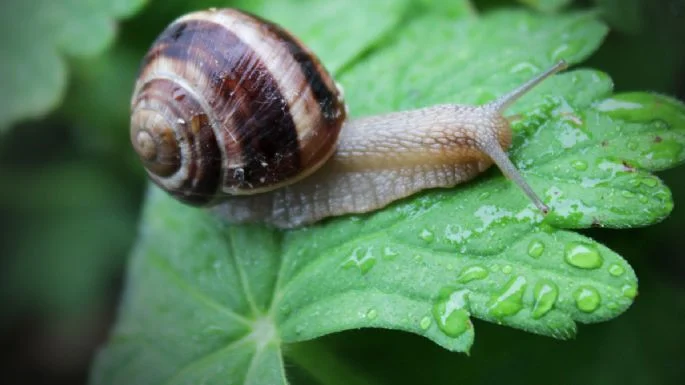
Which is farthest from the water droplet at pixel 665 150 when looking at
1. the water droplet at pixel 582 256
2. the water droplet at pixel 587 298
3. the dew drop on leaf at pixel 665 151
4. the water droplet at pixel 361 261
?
the water droplet at pixel 361 261

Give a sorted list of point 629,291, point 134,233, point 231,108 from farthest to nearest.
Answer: point 134,233 < point 231,108 < point 629,291

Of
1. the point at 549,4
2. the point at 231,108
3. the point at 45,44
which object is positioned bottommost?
the point at 549,4

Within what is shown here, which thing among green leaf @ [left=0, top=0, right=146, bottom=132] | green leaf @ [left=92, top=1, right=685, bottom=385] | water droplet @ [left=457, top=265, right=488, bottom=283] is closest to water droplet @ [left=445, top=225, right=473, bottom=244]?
green leaf @ [left=92, top=1, right=685, bottom=385]

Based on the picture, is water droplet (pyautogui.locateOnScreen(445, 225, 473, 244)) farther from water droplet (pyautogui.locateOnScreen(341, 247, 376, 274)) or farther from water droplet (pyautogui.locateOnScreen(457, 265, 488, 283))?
water droplet (pyautogui.locateOnScreen(341, 247, 376, 274))

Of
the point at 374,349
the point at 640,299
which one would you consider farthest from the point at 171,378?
the point at 640,299

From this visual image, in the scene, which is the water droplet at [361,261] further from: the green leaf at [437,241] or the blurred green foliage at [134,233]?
the blurred green foliage at [134,233]

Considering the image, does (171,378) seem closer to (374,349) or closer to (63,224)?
(374,349)

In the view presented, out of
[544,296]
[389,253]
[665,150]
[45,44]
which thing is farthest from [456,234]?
[45,44]

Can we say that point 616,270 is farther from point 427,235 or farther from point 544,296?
point 427,235
